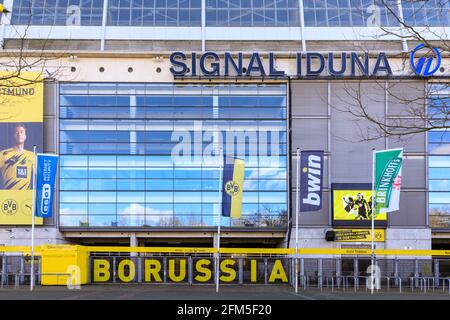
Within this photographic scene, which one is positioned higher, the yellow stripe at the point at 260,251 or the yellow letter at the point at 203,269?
the yellow stripe at the point at 260,251

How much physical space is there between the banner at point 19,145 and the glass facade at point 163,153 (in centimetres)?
165

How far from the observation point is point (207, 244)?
4553cm

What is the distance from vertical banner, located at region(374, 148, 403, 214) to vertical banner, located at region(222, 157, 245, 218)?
21.5 feet

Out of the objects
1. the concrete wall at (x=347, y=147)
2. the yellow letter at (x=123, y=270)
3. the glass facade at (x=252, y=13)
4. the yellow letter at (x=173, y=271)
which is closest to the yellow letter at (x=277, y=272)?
the yellow letter at (x=173, y=271)

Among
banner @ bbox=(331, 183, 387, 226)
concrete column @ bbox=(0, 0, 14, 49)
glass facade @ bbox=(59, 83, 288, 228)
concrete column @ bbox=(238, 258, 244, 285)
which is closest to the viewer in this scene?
concrete column @ bbox=(238, 258, 244, 285)

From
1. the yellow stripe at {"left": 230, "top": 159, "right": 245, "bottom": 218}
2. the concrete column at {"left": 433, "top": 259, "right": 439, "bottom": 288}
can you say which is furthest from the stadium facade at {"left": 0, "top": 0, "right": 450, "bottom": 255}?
the yellow stripe at {"left": 230, "top": 159, "right": 245, "bottom": 218}

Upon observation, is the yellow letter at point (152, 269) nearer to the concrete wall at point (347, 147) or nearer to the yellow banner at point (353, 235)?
the concrete wall at point (347, 147)

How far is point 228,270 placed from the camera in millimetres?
34844

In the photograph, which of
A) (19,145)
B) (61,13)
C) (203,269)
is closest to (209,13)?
(61,13)

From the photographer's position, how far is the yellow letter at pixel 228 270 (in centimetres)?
3475

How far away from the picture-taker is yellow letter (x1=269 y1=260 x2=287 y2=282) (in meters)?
34.9

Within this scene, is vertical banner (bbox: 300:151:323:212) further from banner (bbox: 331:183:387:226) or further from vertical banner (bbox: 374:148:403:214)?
vertical banner (bbox: 374:148:403:214)

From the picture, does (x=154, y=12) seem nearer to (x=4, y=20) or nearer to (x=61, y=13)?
(x=61, y=13)

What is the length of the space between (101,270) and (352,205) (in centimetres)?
1611
